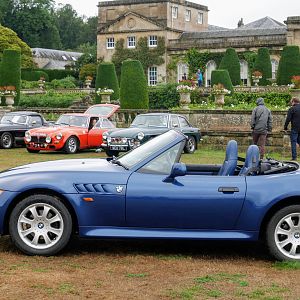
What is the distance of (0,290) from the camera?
20.8 feet

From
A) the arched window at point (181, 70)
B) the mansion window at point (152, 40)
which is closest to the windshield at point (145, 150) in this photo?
the arched window at point (181, 70)

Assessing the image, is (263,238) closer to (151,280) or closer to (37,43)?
(151,280)

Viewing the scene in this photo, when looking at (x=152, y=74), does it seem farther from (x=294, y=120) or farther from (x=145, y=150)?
(x=145, y=150)

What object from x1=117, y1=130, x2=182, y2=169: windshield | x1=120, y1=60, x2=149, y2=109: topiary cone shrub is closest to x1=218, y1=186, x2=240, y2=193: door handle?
x1=117, y1=130, x2=182, y2=169: windshield

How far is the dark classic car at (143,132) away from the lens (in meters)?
22.1

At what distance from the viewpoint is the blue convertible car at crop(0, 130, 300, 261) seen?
775 cm

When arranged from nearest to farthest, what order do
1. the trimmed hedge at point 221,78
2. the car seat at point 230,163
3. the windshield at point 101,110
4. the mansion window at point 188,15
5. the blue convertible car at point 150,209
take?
the blue convertible car at point 150,209 < the car seat at point 230,163 < the windshield at point 101,110 < the trimmed hedge at point 221,78 < the mansion window at point 188,15

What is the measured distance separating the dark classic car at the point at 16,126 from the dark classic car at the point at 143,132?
13.7 feet

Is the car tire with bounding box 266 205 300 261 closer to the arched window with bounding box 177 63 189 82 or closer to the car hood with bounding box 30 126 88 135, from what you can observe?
the car hood with bounding box 30 126 88 135

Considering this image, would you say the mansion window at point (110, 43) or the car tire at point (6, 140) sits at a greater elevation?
the mansion window at point (110, 43)

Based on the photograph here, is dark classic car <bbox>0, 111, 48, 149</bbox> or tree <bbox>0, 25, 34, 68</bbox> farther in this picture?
tree <bbox>0, 25, 34, 68</bbox>

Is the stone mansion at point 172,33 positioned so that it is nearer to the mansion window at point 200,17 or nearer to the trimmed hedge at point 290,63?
the mansion window at point 200,17

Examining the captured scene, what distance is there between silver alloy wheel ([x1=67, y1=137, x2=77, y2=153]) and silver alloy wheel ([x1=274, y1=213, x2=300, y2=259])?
16.6 meters

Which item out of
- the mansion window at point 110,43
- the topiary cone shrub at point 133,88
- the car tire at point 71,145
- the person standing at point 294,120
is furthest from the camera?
the mansion window at point 110,43
